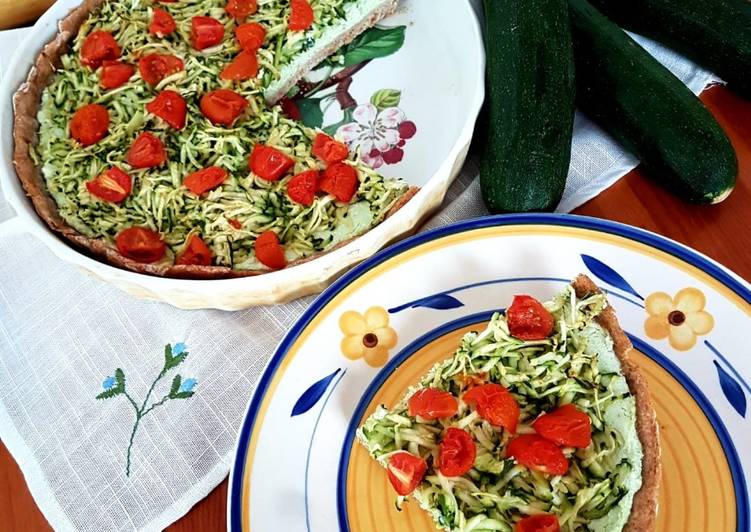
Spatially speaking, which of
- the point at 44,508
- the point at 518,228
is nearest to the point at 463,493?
the point at 518,228

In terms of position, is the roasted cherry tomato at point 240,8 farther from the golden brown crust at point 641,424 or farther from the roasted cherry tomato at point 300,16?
the golden brown crust at point 641,424

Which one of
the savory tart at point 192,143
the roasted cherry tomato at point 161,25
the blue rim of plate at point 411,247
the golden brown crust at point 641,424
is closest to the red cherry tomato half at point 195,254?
the savory tart at point 192,143

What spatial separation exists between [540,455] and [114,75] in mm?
2583

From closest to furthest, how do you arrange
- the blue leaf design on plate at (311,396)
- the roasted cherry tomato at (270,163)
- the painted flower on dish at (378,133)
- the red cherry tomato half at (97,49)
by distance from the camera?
the blue leaf design on plate at (311,396), the roasted cherry tomato at (270,163), the painted flower on dish at (378,133), the red cherry tomato half at (97,49)

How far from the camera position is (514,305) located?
7.45 ft

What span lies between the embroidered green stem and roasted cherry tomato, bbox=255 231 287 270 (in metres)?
0.50

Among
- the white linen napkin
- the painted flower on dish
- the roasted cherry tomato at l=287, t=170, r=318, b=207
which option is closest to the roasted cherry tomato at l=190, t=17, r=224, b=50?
the painted flower on dish

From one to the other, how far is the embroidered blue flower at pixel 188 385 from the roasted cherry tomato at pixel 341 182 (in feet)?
3.07

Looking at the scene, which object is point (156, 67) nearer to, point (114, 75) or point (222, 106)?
point (114, 75)

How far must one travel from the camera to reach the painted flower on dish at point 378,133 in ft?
10.8

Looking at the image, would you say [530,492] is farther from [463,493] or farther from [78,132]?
[78,132]

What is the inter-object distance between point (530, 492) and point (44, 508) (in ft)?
5.68

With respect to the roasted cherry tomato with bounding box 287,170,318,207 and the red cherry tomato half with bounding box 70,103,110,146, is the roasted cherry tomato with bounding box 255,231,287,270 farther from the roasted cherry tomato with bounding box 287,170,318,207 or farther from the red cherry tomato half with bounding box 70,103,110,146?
the red cherry tomato half with bounding box 70,103,110,146

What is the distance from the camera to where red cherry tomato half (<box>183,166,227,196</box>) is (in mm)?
3006
